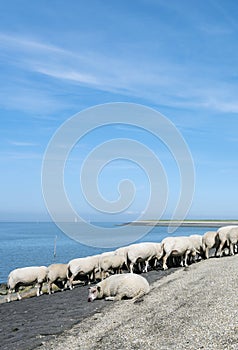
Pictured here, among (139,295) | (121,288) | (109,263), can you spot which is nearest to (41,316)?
(121,288)

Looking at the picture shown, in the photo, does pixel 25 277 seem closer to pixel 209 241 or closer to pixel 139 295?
pixel 139 295

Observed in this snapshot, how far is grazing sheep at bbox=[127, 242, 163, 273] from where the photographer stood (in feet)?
85.8

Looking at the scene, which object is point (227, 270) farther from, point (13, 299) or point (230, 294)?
point (13, 299)

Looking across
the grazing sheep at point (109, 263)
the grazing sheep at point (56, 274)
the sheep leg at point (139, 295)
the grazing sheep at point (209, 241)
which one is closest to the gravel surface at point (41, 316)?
→ the grazing sheep at point (56, 274)

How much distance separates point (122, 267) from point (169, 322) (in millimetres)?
13716

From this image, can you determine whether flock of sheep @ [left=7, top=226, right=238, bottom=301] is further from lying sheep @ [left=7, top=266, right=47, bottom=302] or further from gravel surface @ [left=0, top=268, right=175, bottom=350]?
gravel surface @ [left=0, top=268, right=175, bottom=350]

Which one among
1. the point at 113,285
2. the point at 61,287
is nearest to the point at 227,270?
the point at 113,285

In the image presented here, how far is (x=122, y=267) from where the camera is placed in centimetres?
2658

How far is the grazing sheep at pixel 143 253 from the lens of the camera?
2614 cm

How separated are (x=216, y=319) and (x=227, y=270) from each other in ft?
27.9

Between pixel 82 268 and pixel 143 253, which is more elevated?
pixel 143 253

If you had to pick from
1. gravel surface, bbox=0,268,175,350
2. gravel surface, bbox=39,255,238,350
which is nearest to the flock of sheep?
gravel surface, bbox=0,268,175,350

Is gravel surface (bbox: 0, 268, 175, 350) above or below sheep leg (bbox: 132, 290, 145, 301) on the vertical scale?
below

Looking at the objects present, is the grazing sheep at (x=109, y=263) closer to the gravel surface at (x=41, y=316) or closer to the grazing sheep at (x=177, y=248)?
the gravel surface at (x=41, y=316)
